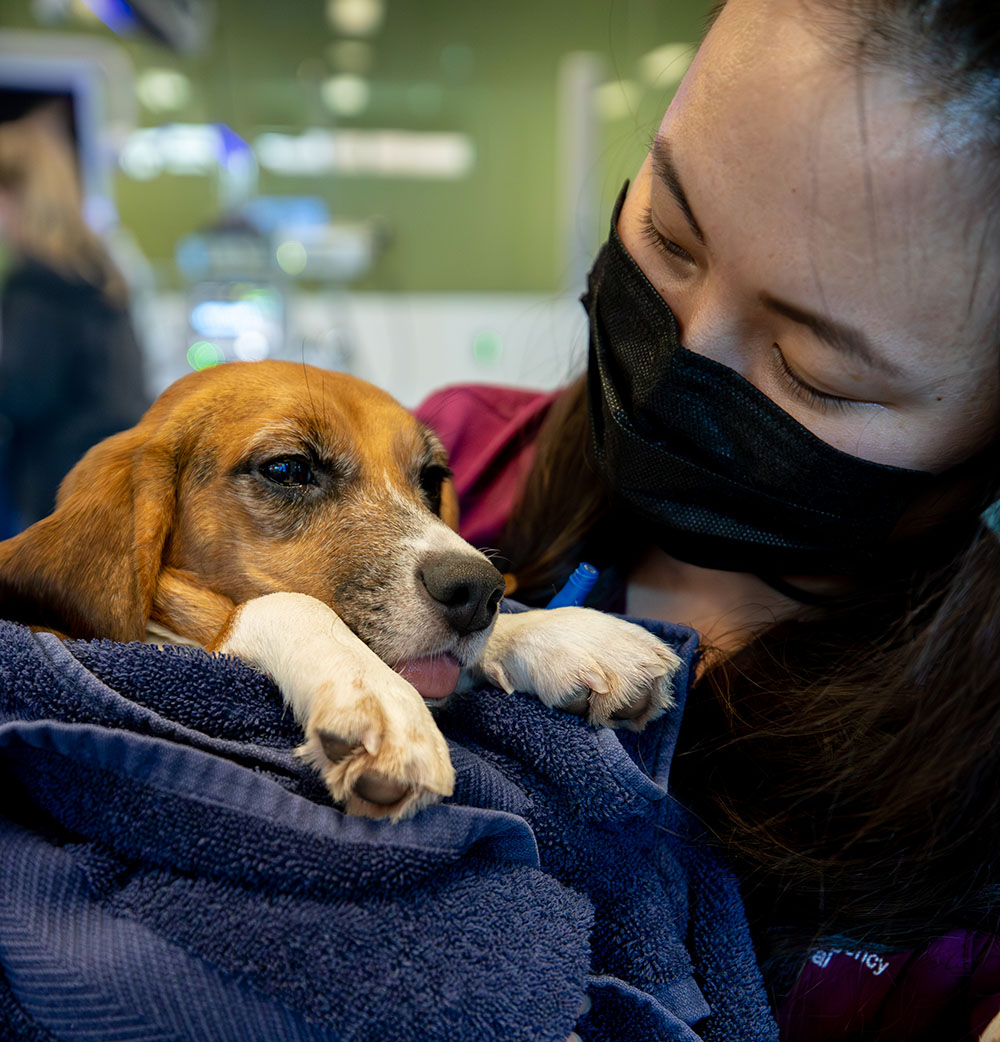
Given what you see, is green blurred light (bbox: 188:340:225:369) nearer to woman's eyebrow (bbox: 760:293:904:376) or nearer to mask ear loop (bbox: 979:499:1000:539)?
woman's eyebrow (bbox: 760:293:904:376)

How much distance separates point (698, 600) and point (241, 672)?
815 mm

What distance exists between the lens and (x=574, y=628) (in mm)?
1159

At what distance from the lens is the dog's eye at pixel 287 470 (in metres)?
1.39

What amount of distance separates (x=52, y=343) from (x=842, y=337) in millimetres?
3605

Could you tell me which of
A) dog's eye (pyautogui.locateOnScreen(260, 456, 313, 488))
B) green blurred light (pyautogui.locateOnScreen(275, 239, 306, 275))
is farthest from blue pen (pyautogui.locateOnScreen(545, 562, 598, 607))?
green blurred light (pyautogui.locateOnScreen(275, 239, 306, 275))

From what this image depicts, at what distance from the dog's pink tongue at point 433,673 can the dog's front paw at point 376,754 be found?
21 centimetres

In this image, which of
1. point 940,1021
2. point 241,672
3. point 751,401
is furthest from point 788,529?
point 241,672

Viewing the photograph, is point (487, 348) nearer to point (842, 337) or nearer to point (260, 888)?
point (842, 337)

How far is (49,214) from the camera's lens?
12.7 feet

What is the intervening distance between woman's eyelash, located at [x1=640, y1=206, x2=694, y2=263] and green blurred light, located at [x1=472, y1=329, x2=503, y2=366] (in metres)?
3.31

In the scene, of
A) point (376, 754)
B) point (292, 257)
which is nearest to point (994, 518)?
point (376, 754)

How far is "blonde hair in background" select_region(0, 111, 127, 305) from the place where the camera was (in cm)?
382

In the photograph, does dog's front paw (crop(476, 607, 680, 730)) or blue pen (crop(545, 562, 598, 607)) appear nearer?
dog's front paw (crop(476, 607, 680, 730))

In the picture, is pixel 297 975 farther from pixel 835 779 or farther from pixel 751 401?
pixel 751 401
